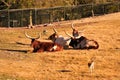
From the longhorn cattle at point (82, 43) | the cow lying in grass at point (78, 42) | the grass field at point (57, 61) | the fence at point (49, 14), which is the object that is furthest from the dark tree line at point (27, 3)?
the longhorn cattle at point (82, 43)

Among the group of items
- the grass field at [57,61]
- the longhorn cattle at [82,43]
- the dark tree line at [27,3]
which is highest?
the dark tree line at [27,3]

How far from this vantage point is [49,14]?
4603 cm

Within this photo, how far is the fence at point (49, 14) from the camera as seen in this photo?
4256 centimetres

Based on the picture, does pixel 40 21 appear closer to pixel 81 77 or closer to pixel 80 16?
pixel 80 16

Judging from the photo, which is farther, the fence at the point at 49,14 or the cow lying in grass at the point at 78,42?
the fence at the point at 49,14

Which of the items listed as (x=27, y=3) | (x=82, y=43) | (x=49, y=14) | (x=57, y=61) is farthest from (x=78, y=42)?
(x=27, y=3)

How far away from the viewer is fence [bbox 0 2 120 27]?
42.6m

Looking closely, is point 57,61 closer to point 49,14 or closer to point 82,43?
point 82,43

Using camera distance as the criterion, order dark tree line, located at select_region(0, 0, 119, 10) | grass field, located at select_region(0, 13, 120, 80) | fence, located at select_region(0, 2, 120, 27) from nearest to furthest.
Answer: grass field, located at select_region(0, 13, 120, 80), fence, located at select_region(0, 2, 120, 27), dark tree line, located at select_region(0, 0, 119, 10)

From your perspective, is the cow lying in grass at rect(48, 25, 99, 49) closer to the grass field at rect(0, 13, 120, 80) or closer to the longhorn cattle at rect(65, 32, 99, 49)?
the longhorn cattle at rect(65, 32, 99, 49)

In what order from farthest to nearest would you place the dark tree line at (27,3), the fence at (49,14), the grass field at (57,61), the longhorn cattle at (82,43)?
the dark tree line at (27,3) → the fence at (49,14) → the longhorn cattle at (82,43) → the grass field at (57,61)

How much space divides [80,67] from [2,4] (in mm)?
33239

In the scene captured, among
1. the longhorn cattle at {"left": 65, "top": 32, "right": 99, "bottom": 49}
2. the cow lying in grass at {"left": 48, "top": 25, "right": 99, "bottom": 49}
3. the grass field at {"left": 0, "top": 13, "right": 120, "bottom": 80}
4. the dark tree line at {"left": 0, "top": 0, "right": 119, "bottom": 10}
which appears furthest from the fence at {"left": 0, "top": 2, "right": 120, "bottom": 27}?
the longhorn cattle at {"left": 65, "top": 32, "right": 99, "bottom": 49}

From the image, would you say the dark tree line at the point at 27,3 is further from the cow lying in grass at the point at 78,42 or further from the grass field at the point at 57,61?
the cow lying in grass at the point at 78,42
